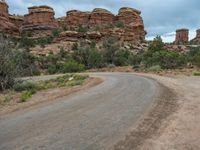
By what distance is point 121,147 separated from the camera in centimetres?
671

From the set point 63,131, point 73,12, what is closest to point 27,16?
point 73,12

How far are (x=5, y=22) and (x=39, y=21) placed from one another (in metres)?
11.4

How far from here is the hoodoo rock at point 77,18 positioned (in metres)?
99.8

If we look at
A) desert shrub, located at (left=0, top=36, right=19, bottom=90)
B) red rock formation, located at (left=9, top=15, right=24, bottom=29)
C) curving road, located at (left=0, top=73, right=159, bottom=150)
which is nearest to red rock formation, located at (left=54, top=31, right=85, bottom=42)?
red rock formation, located at (left=9, top=15, right=24, bottom=29)

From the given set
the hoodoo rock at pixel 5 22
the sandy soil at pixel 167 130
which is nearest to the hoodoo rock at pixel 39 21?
the hoodoo rock at pixel 5 22

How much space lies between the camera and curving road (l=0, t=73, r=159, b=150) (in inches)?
276

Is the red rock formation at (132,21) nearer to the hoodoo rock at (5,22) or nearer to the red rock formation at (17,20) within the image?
the red rock formation at (17,20)

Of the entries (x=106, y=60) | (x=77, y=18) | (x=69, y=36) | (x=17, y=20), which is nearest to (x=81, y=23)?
(x=77, y=18)

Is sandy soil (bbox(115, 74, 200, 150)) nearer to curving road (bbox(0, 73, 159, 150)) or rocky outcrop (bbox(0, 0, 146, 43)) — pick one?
curving road (bbox(0, 73, 159, 150))

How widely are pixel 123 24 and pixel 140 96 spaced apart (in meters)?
83.5

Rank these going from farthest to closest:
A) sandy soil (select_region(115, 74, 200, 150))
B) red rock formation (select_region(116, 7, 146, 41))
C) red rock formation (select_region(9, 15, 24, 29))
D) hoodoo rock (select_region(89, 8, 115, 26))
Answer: hoodoo rock (select_region(89, 8, 115, 26))
red rock formation (select_region(116, 7, 146, 41))
red rock formation (select_region(9, 15, 24, 29))
sandy soil (select_region(115, 74, 200, 150))

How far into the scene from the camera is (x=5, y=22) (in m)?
84.9

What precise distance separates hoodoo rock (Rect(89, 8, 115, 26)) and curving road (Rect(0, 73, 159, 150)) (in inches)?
3481

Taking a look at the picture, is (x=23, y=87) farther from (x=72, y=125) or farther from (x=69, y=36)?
(x=69, y=36)
